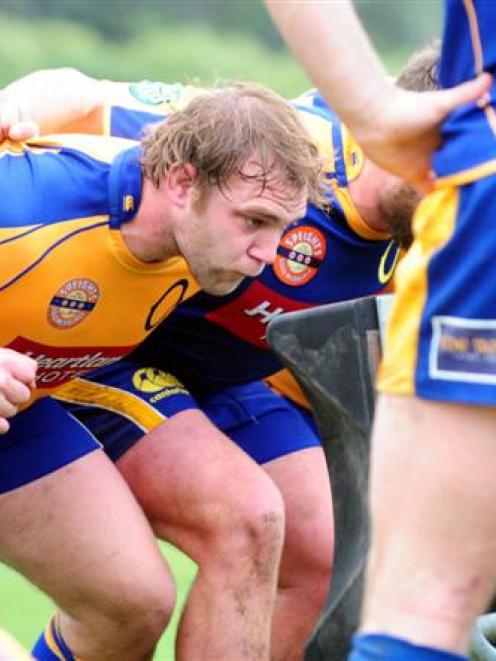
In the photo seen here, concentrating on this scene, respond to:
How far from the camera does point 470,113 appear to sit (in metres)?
2.26

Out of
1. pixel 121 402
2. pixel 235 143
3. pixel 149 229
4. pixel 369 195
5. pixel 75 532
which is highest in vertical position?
pixel 235 143

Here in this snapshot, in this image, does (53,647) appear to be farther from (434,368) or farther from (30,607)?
(434,368)

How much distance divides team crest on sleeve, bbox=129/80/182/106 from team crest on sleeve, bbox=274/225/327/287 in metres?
0.46

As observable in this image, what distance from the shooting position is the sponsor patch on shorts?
2152 millimetres

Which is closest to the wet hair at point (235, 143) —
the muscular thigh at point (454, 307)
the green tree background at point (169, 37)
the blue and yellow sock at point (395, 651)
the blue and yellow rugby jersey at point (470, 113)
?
the blue and yellow rugby jersey at point (470, 113)

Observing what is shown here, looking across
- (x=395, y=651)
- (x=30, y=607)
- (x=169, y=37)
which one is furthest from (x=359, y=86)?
(x=169, y=37)

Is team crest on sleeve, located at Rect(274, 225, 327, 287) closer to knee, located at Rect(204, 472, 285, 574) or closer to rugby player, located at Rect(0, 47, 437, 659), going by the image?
rugby player, located at Rect(0, 47, 437, 659)

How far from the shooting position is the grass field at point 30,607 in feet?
14.9

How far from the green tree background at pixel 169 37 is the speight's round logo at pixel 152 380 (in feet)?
25.5

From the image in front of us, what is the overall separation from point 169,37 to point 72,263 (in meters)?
9.31

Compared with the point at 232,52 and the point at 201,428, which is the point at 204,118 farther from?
the point at 232,52

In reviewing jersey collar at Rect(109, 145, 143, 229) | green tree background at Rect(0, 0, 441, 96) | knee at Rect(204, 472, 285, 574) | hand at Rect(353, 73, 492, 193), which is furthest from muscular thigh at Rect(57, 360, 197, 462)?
green tree background at Rect(0, 0, 441, 96)

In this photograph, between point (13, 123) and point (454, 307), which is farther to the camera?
point (13, 123)

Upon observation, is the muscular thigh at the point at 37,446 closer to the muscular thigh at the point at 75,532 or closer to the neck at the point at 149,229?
the muscular thigh at the point at 75,532
